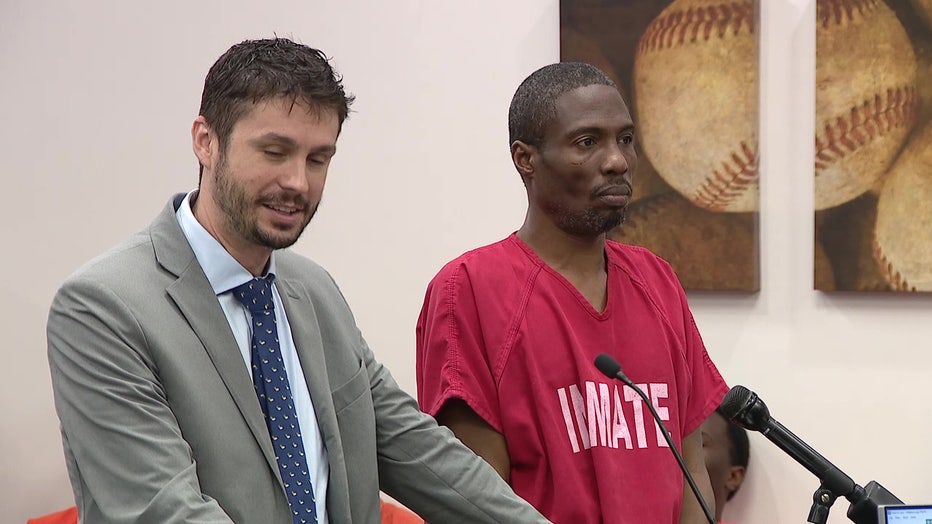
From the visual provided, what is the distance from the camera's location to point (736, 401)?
4.83 ft

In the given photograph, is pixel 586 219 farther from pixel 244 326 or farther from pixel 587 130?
pixel 244 326

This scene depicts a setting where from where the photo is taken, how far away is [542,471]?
173cm

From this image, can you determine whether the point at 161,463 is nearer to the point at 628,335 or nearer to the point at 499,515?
the point at 499,515

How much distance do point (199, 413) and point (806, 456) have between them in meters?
0.76

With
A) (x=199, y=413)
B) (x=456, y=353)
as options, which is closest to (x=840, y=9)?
(x=456, y=353)

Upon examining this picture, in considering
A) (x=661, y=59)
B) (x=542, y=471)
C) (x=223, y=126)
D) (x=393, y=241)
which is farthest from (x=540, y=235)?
(x=393, y=241)

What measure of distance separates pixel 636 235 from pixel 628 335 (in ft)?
3.22

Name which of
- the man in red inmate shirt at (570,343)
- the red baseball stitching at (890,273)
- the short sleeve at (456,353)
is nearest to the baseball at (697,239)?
the red baseball stitching at (890,273)

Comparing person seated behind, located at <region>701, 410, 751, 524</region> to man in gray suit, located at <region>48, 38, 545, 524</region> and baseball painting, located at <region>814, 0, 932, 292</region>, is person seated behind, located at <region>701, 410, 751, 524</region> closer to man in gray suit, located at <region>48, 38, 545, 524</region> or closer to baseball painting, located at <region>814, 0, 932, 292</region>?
baseball painting, located at <region>814, 0, 932, 292</region>

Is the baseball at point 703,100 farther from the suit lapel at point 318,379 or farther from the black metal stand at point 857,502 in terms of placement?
the suit lapel at point 318,379

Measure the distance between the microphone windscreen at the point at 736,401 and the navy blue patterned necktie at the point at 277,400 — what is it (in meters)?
0.53

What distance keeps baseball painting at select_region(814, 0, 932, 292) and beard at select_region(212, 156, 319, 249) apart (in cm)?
149

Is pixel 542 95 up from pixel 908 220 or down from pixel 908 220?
up

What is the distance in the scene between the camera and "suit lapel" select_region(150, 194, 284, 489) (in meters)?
1.42
